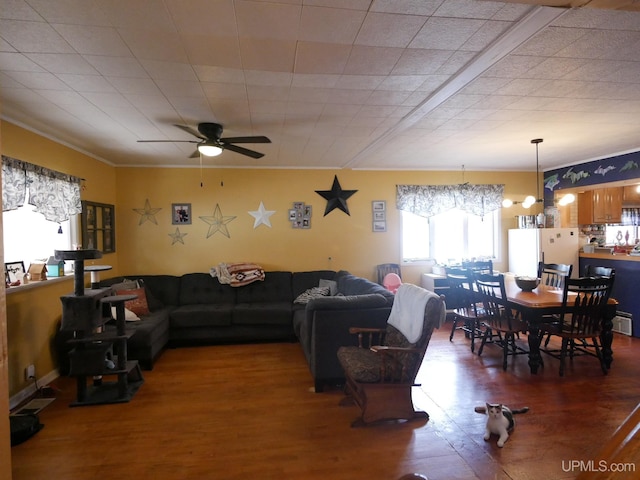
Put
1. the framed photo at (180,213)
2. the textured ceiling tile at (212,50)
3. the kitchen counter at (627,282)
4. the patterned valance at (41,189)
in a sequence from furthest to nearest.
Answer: the framed photo at (180,213) → the kitchen counter at (627,282) → the patterned valance at (41,189) → the textured ceiling tile at (212,50)

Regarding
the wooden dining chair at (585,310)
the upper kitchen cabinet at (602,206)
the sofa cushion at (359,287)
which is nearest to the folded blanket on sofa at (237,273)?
the sofa cushion at (359,287)

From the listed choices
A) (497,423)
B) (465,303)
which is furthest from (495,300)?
(497,423)

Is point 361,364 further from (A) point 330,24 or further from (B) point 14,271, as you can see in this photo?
(B) point 14,271

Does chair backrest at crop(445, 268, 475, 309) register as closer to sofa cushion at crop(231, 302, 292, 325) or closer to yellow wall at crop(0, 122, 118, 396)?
sofa cushion at crop(231, 302, 292, 325)

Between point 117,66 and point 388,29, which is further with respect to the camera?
point 117,66

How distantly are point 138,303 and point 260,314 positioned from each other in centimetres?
150

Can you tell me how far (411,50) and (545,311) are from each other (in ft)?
9.45

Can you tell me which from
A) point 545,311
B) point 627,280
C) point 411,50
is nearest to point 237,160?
point 411,50

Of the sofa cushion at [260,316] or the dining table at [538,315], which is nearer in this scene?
the dining table at [538,315]

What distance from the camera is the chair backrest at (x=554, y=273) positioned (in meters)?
4.42

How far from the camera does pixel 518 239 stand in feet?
18.9

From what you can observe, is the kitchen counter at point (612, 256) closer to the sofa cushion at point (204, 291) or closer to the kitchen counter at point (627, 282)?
the kitchen counter at point (627, 282)

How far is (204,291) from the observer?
5.07m

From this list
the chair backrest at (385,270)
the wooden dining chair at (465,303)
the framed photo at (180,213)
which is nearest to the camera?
the wooden dining chair at (465,303)
